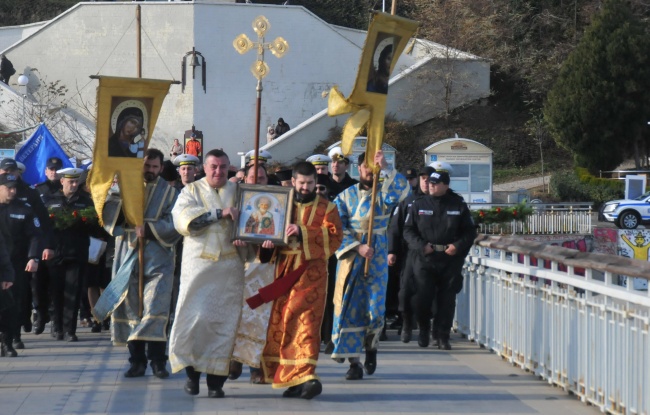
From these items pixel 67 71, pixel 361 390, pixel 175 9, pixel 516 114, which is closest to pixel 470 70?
pixel 516 114

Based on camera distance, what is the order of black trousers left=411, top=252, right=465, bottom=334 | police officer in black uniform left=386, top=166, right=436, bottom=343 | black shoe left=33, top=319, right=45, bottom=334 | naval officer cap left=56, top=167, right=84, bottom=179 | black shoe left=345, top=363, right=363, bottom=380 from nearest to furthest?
black shoe left=345, top=363, right=363, bottom=380 < black trousers left=411, top=252, right=465, bottom=334 < police officer in black uniform left=386, top=166, right=436, bottom=343 < naval officer cap left=56, top=167, right=84, bottom=179 < black shoe left=33, top=319, right=45, bottom=334

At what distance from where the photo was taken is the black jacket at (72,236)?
13.9m

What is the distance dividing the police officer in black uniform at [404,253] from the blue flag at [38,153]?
8.11m

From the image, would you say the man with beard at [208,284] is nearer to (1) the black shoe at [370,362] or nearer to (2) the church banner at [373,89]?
(2) the church banner at [373,89]

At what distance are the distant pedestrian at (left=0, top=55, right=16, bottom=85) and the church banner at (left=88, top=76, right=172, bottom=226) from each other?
3678 cm

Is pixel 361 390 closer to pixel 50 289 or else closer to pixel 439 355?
pixel 439 355

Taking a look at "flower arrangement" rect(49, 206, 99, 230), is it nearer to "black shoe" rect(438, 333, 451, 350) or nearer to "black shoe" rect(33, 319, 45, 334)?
"black shoe" rect(33, 319, 45, 334)

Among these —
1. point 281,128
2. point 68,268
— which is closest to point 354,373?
point 68,268

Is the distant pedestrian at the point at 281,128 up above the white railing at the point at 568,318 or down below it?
above

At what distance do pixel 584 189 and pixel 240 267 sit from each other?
107ft

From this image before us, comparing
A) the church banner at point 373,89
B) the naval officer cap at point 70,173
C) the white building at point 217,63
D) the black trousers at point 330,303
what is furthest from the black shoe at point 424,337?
the white building at point 217,63

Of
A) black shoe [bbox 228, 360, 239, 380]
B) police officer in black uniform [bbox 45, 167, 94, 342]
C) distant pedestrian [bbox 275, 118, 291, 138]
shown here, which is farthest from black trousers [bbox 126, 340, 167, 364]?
distant pedestrian [bbox 275, 118, 291, 138]

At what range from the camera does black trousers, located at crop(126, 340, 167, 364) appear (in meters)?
10.7

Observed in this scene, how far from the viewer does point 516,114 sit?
157ft
